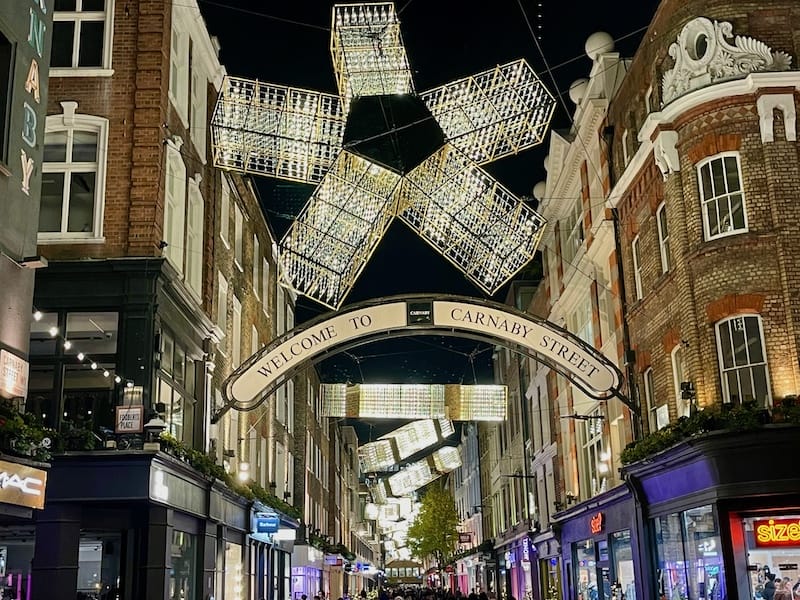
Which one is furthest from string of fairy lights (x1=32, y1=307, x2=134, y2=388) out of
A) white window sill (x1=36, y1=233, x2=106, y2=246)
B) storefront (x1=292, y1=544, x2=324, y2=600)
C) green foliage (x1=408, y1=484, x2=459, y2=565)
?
green foliage (x1=408, y1=484, x2=459, y2=565)

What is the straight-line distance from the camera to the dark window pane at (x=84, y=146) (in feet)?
61.4

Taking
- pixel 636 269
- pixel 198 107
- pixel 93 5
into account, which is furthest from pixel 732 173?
pixel 93 5

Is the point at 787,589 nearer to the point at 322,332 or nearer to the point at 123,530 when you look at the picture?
the point at 322,332

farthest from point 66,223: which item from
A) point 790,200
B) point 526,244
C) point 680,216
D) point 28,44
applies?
point 790,200

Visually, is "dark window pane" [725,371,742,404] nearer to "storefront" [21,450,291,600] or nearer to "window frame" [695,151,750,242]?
"window frame" [695,151,750,242]

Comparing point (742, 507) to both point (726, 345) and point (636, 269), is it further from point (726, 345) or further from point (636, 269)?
point (636, 269)

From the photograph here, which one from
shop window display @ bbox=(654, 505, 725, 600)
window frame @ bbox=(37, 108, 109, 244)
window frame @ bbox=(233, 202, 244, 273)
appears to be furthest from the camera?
window frame @ bbox=(233, 202, 244, 273)

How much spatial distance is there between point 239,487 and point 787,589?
14719 mm

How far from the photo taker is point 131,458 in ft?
53.7

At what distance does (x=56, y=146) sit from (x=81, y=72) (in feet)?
5.77

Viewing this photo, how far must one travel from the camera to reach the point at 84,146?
18781 mm

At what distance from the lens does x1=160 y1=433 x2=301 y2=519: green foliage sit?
1766cm

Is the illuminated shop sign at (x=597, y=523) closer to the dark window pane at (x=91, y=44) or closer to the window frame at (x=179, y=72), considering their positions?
the window frame at (x=179, y=72)

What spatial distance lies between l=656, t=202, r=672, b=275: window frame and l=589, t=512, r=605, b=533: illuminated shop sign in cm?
907
